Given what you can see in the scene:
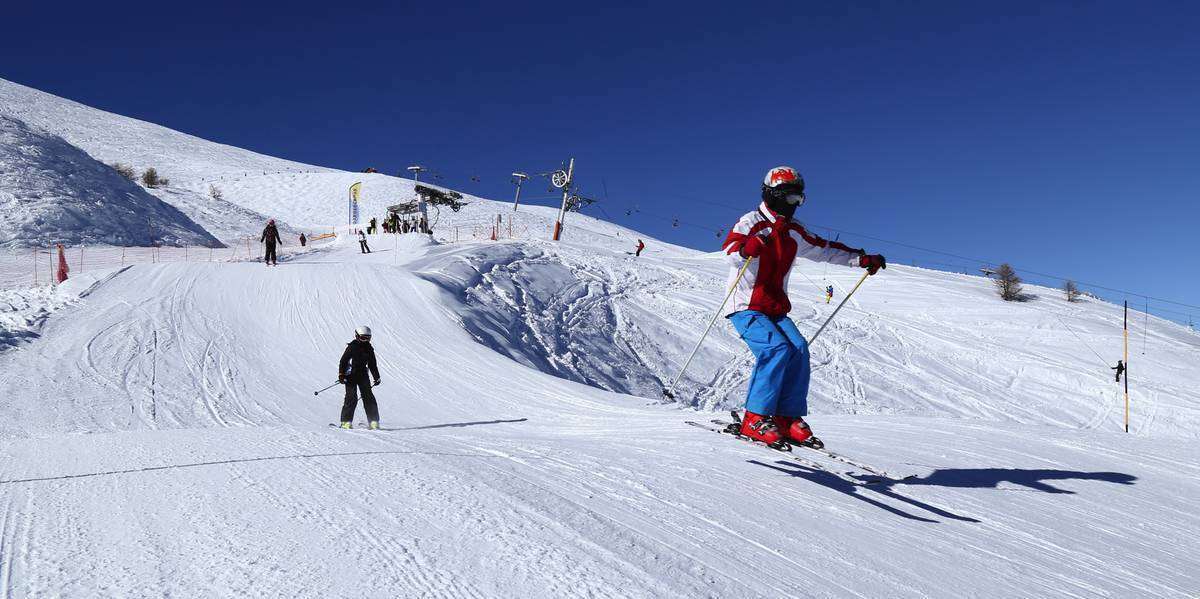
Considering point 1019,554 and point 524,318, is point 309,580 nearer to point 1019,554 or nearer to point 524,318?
point 1019,554

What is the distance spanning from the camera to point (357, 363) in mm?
9016

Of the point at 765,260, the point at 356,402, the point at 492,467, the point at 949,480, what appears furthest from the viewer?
the point at 356,402

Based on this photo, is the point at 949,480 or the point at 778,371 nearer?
the point at 778,371

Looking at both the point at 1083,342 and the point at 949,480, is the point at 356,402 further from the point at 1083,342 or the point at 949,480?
the point at 1083,342

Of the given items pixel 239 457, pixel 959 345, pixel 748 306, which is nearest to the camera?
pixel 239 457

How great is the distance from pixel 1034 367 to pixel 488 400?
56.6 ft

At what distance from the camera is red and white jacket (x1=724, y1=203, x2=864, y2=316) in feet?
16.0

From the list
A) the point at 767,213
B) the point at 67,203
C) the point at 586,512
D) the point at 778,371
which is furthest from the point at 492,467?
the point at 67,203

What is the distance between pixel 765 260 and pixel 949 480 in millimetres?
2145

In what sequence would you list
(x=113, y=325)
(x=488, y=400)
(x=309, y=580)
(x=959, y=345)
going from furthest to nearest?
1. (x=959, y=345)
2. (x=113, y=325)
3. (x=488, y=400)
4. (x=309, y=580)

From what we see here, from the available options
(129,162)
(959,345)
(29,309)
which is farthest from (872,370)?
(129,162)

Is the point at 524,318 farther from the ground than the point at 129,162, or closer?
closer

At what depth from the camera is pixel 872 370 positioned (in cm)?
1867

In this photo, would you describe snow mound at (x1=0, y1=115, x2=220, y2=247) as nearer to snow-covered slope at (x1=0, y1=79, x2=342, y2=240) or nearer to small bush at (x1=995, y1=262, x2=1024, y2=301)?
snow-covered slope at (x1=0, y1=79, x2=342, y2=240)
